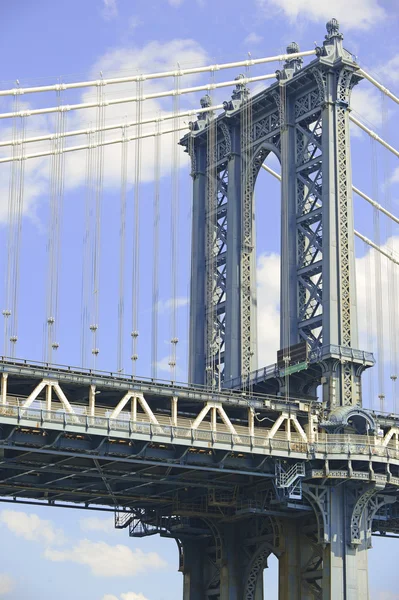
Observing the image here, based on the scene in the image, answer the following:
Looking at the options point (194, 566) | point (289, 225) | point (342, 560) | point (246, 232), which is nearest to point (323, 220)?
point (289, 225)

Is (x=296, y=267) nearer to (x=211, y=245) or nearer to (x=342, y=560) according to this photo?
(x=211, y=245)

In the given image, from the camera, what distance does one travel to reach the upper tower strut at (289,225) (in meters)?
95.0

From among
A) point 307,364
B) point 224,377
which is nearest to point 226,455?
point 307,364

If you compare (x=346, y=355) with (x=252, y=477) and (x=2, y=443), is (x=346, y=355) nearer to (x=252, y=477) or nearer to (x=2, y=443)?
(x=252, y=477)

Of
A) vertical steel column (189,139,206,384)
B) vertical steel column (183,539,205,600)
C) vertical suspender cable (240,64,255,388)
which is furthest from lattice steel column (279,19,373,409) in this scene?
vertical steel column (183,539,205,600)

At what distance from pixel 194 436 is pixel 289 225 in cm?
2462

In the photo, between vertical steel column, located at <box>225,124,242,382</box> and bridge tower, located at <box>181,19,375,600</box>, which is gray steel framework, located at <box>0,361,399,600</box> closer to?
bridge tower, located at <box>181,19,375,600</box>

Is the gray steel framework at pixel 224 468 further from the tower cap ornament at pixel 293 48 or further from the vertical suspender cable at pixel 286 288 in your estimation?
the tower cap ornament at pixel 293 48

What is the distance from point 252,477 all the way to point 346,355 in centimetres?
1174

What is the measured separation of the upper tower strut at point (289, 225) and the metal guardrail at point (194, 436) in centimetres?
452

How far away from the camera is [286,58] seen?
105438 millimetres

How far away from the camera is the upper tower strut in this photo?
95.0 meters

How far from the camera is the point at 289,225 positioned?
10081 centimetres

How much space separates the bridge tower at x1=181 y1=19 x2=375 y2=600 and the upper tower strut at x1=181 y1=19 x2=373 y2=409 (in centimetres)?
10
